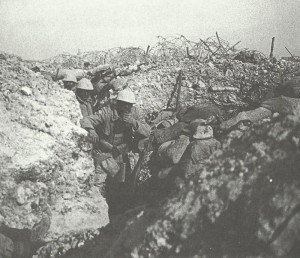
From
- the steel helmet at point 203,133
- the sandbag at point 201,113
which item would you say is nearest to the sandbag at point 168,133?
the sandbag at point 201,113

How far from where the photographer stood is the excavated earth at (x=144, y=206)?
1757 mm

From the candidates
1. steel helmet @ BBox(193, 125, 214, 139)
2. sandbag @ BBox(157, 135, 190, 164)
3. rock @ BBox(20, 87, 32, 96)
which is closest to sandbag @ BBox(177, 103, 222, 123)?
steel helmet @ BBox(193, 125, 214, 139)

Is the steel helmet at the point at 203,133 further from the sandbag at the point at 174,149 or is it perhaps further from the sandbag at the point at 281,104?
the sandbag at the point at 281,104

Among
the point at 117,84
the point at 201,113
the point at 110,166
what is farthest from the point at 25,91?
the point at 117,84

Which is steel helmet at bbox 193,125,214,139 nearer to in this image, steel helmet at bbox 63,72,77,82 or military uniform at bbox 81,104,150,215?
military uniform at bbox 81,104,150,215

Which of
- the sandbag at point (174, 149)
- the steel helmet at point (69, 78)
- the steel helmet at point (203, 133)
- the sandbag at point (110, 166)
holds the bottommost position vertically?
the sandbag at point (110, 166)

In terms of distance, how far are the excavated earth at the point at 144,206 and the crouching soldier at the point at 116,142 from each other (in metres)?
0.35

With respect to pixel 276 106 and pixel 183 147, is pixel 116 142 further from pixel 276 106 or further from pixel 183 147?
pixel 276 106

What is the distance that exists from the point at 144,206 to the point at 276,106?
10.6ft

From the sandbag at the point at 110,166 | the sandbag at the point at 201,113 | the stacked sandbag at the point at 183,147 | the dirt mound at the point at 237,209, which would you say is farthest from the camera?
the sandbag at the point at 201,113

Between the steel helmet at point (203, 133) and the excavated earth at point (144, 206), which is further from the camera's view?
the steel helmet at point (203, 133)

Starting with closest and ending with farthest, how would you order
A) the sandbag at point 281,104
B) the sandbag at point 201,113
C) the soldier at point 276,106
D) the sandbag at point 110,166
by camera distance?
the sandbag at point 110,166
the soldier at point 276,106
the sandbag at point 281,104
the sandbag at point 201,113

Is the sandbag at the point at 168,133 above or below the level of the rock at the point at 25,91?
below

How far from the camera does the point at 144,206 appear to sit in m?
3.27
